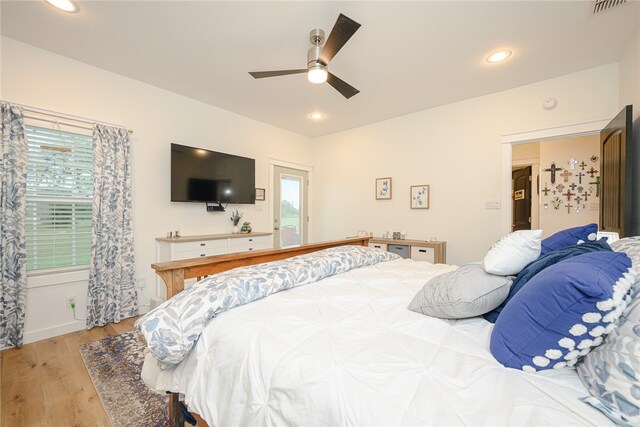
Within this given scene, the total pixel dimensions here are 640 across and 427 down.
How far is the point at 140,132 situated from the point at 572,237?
399cm

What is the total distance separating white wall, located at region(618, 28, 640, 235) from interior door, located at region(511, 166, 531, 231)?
2.46 meters

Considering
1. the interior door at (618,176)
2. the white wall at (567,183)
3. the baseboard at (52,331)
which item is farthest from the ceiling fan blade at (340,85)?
the white wall at (567,183)

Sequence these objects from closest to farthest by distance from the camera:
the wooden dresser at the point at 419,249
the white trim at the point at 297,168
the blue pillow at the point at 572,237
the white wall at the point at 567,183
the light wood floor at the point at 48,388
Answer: the blue pillow at the point at 572,237 → the light wood floor at the point at 48,388 → the wooden dresser at the point at 419,249 → the white wall at the point at 567,183 → the white trim at the point at 297,168

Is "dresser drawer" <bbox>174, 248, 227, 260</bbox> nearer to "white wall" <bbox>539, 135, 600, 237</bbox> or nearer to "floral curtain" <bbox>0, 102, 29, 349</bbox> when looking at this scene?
"floral curtain" <bbox>0, 102, 29, 349</bbox>

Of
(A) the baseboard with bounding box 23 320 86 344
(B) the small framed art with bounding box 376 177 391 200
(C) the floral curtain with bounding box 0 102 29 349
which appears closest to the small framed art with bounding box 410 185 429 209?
(B) the small framed art with bounding box 376 177 391 200

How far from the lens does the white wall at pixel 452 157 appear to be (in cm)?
288

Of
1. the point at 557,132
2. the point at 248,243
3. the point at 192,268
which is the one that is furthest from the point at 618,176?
the point at 248,243

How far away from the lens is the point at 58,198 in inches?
102

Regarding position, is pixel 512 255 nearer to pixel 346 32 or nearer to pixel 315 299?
pixel 315 299

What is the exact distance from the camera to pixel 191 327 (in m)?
1.07

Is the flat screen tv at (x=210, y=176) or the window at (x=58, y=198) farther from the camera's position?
the flat screen tv at (x=210, y=176)

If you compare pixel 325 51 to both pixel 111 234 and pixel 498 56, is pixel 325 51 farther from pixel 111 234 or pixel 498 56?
pixel 111 234

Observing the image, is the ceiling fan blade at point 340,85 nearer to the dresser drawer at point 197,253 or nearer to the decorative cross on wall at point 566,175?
the dresser drawer at point 197,253

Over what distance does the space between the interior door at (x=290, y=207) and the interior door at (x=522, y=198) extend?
3.90 metres
